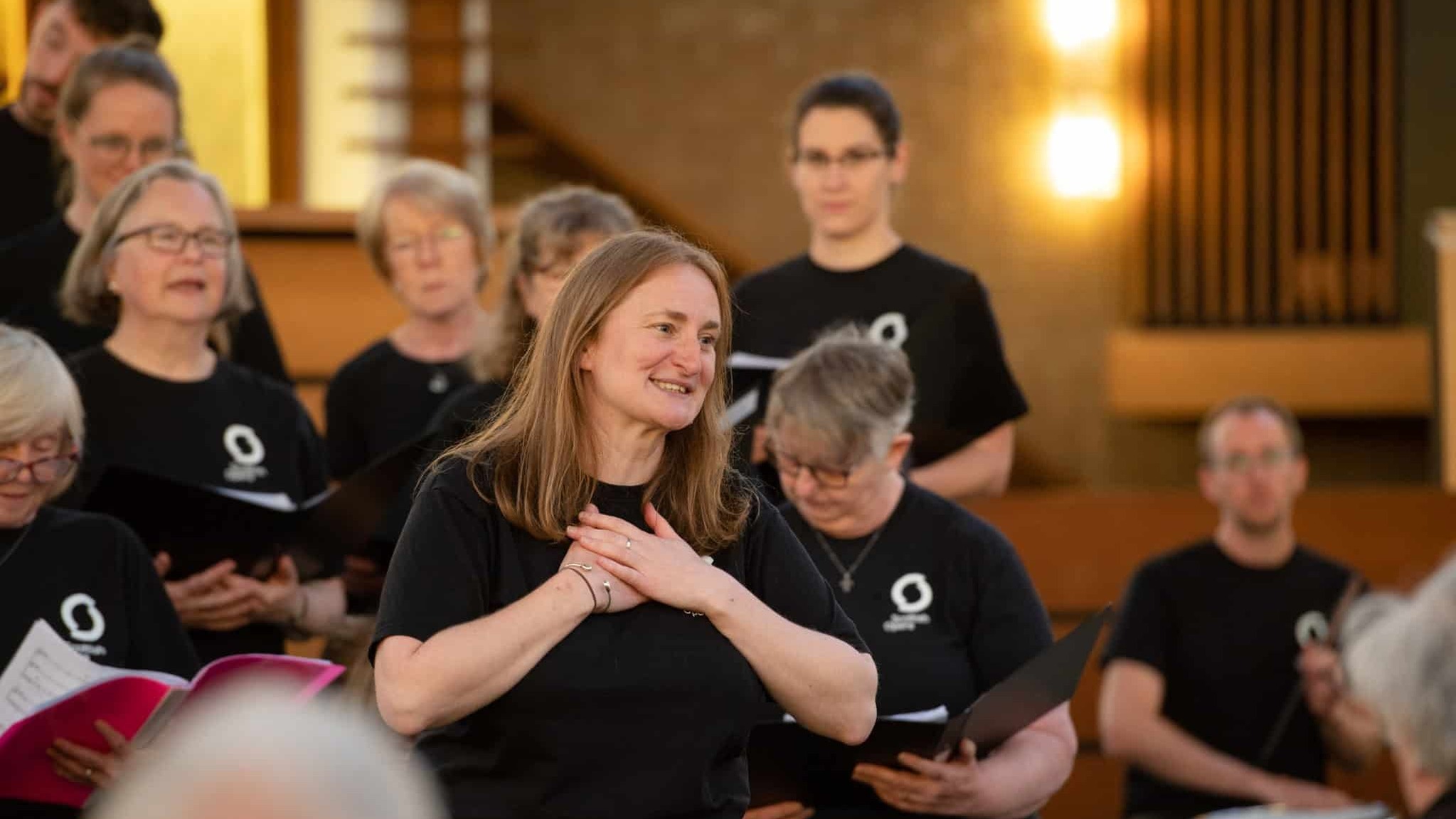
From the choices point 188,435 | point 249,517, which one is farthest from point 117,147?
point 249,517

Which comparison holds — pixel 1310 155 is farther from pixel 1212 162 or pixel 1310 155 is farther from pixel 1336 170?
pixel 1212 162

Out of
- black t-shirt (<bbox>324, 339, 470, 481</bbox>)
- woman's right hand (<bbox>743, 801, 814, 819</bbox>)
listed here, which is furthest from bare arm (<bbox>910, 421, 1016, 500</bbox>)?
black t-shirt (<bbox>324, 339, 470, 481</bbox>)

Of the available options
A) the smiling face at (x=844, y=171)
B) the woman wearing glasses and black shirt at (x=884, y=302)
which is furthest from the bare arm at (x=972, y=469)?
the smiling face at (x=844, y=171)

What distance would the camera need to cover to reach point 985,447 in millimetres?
3213

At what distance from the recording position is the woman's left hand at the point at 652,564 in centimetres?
193

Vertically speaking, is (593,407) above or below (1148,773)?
above

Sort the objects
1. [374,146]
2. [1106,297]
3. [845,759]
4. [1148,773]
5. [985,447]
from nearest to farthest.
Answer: [845,759] → [985,447] → [1148,773] → [374,146] → [1106,297]

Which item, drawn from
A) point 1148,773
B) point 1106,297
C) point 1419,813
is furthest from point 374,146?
point 1419,813

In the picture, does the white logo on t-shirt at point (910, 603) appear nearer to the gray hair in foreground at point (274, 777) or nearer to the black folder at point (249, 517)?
the black folder at point (249, 517)

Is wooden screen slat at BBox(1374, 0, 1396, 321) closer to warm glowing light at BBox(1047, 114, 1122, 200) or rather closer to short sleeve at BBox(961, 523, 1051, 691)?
warm glowing light at BBox(1047, 114, 1122, 200)

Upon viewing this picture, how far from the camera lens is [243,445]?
10.1 feet

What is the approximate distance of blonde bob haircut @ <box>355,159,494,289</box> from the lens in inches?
146

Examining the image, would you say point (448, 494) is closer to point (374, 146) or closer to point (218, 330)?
point (218, 330)

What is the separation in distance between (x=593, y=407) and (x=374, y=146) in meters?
5.11
